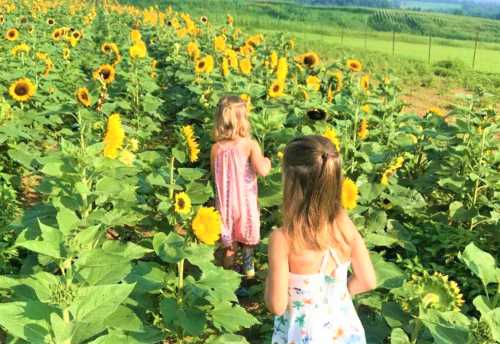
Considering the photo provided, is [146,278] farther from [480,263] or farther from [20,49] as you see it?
[20,49]

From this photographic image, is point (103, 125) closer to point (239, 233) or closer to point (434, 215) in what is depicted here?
point (239, 233)

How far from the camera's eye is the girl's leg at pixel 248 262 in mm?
3791

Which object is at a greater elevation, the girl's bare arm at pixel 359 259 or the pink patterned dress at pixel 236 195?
the girl's bare arm at pixel 359 259

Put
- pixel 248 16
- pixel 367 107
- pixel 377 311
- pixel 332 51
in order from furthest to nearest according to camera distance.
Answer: pixel 248 16
pixel 332 51
pixel 367 107
pixel 377 311

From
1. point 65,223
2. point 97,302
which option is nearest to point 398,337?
point 97,302

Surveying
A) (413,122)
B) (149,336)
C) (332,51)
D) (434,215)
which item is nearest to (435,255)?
(434,215)

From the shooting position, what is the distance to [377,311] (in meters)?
3.06

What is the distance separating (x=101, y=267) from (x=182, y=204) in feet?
2.98

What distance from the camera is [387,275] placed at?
8.87 feet

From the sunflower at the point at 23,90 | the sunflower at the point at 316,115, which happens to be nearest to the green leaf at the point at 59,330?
the sunflower at the point at 316,115

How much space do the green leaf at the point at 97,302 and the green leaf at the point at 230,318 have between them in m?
0.97

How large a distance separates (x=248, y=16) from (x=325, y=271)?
2275 cm

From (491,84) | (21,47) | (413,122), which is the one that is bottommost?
(491,84)

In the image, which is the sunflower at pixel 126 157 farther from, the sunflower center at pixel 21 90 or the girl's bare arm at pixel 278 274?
the sunflower center at pixel 21 90
